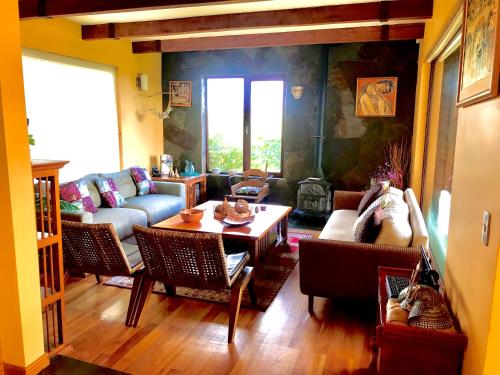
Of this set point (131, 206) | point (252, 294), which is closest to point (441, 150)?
point (252, 294)

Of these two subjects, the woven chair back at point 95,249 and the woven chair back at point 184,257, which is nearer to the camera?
the woven chair back at point 184,257

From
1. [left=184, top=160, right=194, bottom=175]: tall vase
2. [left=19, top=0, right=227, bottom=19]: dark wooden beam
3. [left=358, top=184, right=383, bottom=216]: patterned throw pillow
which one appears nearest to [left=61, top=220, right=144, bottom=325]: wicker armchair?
[left=19, top=0, right=227, bottom=19]: dark wooden beam

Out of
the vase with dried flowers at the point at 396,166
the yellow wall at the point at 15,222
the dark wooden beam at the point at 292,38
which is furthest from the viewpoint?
the vase with dried flowers at the point at 396,166

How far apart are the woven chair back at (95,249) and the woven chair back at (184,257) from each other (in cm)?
16

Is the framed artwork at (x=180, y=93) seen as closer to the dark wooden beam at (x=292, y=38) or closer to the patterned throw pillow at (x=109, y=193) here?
the dark wooden beam at (x=292, y=38)

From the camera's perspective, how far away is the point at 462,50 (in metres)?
1.78

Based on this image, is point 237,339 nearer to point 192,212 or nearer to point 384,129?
point 192,212

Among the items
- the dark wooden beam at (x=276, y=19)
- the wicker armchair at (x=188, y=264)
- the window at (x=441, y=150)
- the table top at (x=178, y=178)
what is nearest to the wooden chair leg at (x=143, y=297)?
the wicker armchair at (x=188, y=264)

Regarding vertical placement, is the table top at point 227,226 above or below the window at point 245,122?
below

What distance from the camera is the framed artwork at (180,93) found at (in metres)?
6.18

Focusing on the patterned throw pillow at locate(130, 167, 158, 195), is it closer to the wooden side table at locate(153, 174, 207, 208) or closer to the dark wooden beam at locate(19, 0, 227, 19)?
the wooden side table at locate(153, 174, 207, 208)

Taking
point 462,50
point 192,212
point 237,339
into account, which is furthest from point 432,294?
point 192,212

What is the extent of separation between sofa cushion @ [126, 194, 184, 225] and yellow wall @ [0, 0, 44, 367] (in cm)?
246

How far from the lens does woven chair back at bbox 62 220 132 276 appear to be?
257 cm
